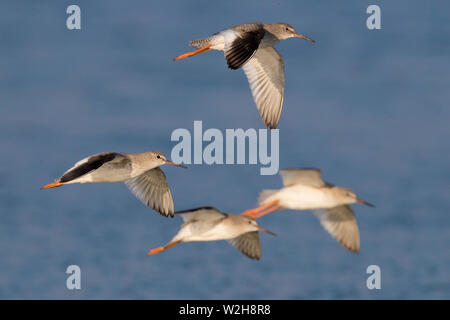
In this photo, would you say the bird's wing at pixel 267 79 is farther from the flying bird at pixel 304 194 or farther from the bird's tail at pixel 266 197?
the flying bird at pixel 304 194

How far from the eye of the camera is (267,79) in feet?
46.1

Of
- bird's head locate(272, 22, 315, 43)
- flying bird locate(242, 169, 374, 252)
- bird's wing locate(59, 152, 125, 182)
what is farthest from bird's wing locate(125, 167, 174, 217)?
bird's head locate(272, 22, 315, 43)

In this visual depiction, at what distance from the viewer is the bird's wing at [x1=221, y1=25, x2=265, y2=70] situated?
39.9 ft

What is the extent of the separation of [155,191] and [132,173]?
3.30 ft

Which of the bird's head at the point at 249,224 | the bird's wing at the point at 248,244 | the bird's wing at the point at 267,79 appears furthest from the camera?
the bird's wing at the point at 267,79

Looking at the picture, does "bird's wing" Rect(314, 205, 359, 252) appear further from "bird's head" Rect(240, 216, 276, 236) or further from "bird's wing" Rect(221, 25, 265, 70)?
"bird's wing" Rect(221, 25, 265, 70)

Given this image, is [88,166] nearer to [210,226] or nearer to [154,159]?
[154,159]

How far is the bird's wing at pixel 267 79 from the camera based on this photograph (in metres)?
13.9

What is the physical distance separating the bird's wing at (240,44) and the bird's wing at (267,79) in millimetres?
878

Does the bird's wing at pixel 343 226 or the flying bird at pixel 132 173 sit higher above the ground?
the flying bird at pixel 132 173

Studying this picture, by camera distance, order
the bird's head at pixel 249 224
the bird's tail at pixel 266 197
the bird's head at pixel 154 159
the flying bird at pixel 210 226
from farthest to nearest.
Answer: the bird's head at pixel 154 159
the bird's head at pixel 249 224
the bird's tail at pixel 266 197
the flying bird at pixel 210 226

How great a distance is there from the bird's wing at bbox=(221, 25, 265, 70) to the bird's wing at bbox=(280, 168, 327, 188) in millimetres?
1409

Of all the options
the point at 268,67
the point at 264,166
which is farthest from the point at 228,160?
the point at 268,67

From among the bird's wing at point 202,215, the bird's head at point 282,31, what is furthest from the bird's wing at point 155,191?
the bird's head at point 282,31
